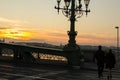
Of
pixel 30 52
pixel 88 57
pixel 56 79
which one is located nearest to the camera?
pixel 56 79

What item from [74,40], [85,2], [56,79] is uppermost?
[85,2]

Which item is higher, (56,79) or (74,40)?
(74,40)

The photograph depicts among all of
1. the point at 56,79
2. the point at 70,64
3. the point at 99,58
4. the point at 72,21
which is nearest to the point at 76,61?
the point at 70,64

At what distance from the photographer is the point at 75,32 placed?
31.1 meters

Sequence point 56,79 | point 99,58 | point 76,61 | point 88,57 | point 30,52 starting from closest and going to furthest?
point 56,79, point 99,58, point 76,61, point 30,52, point 88,57

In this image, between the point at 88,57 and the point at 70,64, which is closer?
the point at 70,64

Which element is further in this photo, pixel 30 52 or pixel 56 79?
pixel 30 52

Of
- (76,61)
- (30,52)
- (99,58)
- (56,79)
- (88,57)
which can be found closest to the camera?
(56,79)

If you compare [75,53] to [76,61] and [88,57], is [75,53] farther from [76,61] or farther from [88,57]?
[88,57]

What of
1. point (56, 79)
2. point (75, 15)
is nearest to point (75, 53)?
point (75, 15)

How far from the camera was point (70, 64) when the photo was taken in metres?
31.1

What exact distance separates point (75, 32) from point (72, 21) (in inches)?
33.4

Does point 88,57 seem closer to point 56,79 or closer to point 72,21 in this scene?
point 72,21

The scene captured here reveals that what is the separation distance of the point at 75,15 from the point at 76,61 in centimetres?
336
